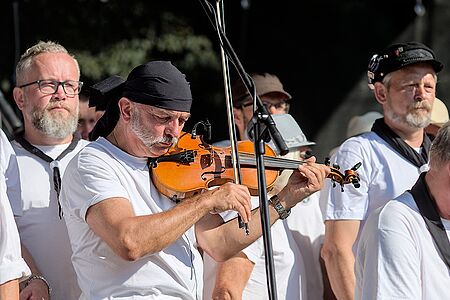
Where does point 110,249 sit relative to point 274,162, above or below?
→ below

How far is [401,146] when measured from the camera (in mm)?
4758

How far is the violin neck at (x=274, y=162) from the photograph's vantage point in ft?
13.1

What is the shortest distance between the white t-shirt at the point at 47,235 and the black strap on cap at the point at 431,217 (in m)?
1.60

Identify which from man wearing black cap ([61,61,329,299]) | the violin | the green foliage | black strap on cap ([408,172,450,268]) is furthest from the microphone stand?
the green foliage

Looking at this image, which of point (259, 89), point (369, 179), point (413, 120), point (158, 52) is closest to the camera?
point (369, 179)

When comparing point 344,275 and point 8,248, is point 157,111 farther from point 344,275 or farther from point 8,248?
point 344,275

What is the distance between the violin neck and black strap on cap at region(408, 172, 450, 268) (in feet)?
1.74

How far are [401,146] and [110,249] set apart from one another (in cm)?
177

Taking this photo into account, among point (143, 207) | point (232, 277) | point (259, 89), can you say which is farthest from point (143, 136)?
point (259, 89)

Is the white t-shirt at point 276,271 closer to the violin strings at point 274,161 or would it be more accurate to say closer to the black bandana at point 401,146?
the violin strings at point 274,161

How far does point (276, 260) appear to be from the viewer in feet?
15.0

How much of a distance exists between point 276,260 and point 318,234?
0.44 m

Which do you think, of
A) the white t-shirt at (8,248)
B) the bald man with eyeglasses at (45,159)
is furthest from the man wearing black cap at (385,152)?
the white t-shirt at (8,248)

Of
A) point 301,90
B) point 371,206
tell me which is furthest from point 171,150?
point 301,90
